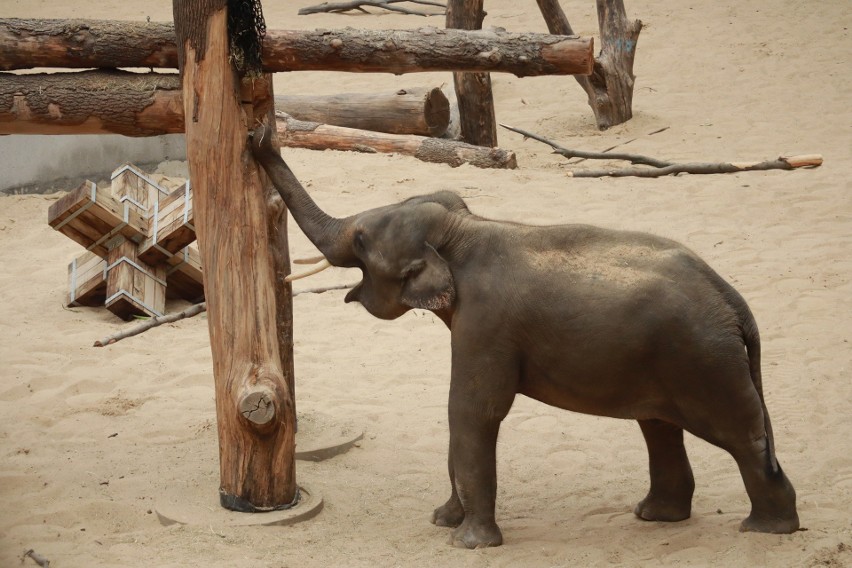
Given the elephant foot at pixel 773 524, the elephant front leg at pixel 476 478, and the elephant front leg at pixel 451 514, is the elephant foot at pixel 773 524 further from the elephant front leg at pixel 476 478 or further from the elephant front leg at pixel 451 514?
the elephant front leg at pixel 451 514

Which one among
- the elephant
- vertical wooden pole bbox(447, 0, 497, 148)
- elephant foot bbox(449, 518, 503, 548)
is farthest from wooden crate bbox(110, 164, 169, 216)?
elephant foot bbox(449, 518, 503, 548)

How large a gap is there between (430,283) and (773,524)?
182 centimetres

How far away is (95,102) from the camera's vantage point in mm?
5270

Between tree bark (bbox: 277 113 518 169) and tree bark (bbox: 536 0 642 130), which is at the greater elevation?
tree bark (bbox: 536 0 642 130)

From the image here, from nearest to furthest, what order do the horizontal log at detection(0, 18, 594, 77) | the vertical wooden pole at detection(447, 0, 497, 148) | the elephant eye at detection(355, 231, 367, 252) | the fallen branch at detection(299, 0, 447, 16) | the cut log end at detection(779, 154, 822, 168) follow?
the elephant eye at detection(355, 231, 367, 252) < the horizontal log at detection(0, 18, 594, 77) < the cut log end at detection(779, 154, 822, 168) < the vertical wooden pole at detection(447, 0, 497, 148) < the fallen branch at detection(299, 0, 447, 16)

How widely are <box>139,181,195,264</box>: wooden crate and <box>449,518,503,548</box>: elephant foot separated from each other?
3933 millimetres

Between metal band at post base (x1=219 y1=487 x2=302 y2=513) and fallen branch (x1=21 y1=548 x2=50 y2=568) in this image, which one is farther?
metal band at post base (x1=219 y1=487 x2=302 y2=513)

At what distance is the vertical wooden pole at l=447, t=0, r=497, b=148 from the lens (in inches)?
447

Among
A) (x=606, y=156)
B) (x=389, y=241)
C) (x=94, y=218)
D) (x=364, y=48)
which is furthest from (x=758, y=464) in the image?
(x=606, y=156)

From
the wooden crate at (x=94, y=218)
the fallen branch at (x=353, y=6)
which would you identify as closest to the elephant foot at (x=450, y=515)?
the wooden crate at (x=94, y=218)

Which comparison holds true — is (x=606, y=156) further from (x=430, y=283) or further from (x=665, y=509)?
(x=430, y=283)

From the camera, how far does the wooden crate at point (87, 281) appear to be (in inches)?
324

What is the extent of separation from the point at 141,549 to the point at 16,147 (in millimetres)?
6690

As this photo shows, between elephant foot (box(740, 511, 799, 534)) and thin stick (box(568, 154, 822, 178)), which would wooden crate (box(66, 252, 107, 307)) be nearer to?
thin stick (box(568, 154, 822, 178))
